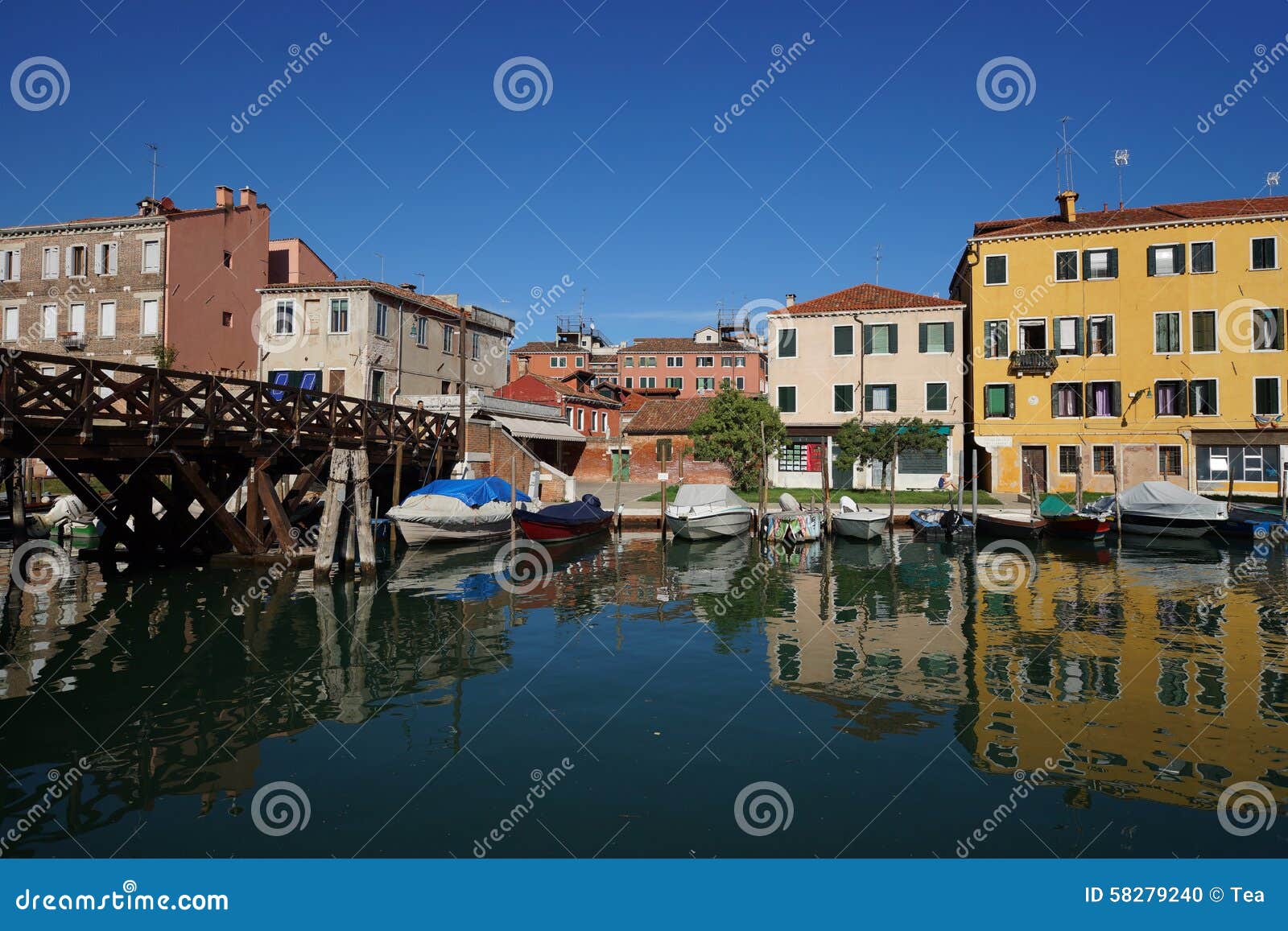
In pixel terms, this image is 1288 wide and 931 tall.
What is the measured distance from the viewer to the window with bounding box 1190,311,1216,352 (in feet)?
118

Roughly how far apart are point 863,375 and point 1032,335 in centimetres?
748

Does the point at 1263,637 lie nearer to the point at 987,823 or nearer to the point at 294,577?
the point at 987,823

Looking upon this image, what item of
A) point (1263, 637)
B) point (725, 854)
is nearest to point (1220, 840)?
point (725, 854)

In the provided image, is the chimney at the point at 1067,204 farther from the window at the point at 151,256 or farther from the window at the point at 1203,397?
the window at the point at 151,256

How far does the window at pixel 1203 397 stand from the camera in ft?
117

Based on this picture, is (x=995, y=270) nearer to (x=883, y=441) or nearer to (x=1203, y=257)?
(x=1203, y=257)

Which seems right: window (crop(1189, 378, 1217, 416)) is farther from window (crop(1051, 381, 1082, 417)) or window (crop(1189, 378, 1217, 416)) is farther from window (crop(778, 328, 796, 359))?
window (crop(778, 328, 796, 359))

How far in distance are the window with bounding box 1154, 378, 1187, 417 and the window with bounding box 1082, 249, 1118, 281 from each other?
5.08 m

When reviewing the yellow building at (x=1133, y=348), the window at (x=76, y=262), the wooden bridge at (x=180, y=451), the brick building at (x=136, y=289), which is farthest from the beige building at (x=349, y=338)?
the yellow building at (x=1133, y=348)

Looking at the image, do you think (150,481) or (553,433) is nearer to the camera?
(150,481)

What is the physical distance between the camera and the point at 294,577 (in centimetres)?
1889

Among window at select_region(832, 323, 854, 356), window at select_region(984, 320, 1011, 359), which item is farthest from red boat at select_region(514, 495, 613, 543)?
window at select_region(984, 320, 1011, 359)

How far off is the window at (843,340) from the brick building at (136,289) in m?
27.1

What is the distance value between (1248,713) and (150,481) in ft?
65.2
